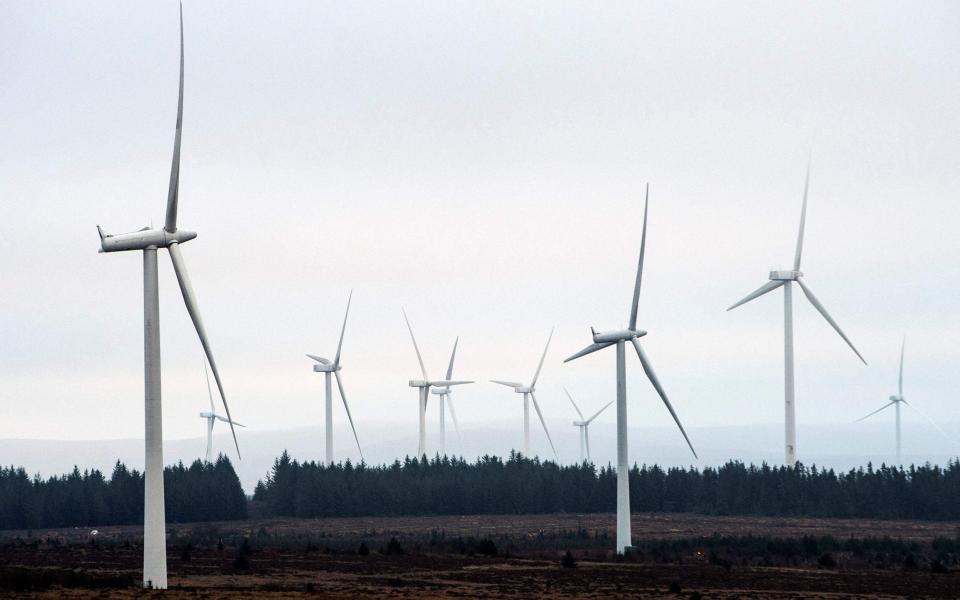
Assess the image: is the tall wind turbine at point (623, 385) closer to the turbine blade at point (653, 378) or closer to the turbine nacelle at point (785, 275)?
the turbine blade at point (653, 378)

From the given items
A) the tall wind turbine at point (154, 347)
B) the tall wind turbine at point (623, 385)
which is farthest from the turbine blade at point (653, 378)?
the tall wind turbine at point (154, 347)

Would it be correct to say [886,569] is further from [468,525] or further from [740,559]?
[468,525]

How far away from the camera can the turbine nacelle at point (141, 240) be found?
7362 cm

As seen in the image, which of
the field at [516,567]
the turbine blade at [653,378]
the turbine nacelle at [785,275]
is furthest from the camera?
the turbine nacelle at [785,275]

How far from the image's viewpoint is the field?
77.6 meters

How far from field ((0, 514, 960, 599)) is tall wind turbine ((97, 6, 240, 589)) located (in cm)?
214

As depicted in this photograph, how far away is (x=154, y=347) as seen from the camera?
7250 centimetres

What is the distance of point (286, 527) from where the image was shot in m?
182

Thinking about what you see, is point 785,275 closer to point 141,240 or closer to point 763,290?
point 763,290

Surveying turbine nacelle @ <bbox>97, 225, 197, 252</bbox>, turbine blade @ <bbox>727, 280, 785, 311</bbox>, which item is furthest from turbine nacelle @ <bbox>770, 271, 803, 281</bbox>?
turbine nacelle @ <bbox>97, 225, 197, 252</bbox>

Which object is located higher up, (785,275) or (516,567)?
(785,275)

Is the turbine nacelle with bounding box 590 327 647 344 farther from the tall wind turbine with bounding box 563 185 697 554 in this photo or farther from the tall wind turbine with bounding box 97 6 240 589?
the tall wind turbine with bounding box 97 6 240 589

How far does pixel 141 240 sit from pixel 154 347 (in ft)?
17.9

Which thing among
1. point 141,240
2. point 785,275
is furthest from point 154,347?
point 785,275
